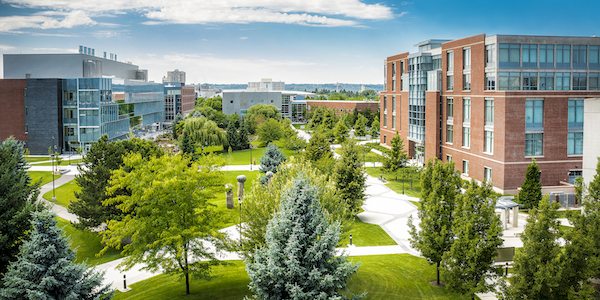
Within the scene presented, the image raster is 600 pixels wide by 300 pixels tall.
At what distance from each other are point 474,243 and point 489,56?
31986mm

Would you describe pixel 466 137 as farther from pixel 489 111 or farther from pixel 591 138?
pixel 591 138

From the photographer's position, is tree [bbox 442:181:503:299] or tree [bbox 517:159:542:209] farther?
tree [bbox 517:159:542:209]

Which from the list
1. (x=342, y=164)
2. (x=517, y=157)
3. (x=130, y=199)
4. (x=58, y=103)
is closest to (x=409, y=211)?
(x=342, y=164)

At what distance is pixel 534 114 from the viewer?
4675 centimetres

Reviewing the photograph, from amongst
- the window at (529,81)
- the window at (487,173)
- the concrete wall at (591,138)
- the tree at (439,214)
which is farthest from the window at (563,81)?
the tree at (439,214)

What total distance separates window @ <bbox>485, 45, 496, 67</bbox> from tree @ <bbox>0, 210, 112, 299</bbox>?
40.7 meters

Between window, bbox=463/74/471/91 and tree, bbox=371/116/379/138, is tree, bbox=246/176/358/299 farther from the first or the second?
tree, bbox=371/116/379/138

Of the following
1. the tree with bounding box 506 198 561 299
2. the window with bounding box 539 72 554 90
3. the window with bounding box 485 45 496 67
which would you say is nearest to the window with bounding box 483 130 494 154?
the window with bounding box 539 72 554 90

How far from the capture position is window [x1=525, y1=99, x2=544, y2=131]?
4659 cm

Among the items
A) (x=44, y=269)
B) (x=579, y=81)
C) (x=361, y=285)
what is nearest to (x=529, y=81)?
(x=579, y=81)

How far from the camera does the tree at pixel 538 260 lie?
Answer: 696 inches

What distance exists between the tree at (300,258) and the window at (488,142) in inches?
1375

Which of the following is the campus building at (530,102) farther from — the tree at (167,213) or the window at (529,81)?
the tree at (167,213)

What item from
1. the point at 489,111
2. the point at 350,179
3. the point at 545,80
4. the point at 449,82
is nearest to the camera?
the point at 350,179
